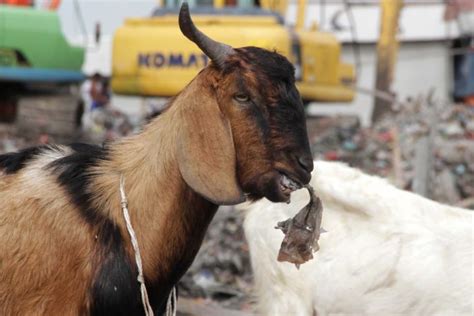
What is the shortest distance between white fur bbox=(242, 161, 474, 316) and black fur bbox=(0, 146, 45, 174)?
1648 mm

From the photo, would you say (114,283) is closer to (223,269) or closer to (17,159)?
(17,159)

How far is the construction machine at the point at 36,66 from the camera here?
49.3 ft

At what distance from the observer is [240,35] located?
45.4ft

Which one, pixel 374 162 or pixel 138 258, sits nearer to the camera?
pixel 138 258

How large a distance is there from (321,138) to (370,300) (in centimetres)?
922

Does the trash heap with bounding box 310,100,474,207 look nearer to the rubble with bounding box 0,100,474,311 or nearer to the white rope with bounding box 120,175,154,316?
the rubble with bounding box 0,100,474,311

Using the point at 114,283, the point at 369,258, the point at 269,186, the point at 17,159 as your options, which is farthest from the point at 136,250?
the point at 369,258

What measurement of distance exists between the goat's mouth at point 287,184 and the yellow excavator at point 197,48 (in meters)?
Result: 9.74

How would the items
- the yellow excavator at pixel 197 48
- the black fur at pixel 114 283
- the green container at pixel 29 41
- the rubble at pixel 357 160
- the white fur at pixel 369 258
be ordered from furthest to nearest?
the green container at pixel 29 41 < the yellow excavator at pixel 197 48 < the rubble at pixel 357 160 < the white fur at pixel 369 258 < the black fur at pixel 114 283

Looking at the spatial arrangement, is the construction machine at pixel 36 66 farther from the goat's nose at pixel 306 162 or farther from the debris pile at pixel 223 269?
the goat's nose at pixel 306 162

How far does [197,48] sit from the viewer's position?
13.9m

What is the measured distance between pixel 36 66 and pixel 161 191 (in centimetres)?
1179

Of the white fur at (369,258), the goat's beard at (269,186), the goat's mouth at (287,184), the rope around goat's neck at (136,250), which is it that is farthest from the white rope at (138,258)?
the white fur at (369,258)

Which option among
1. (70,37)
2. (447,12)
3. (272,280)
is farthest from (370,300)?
(447,12)
